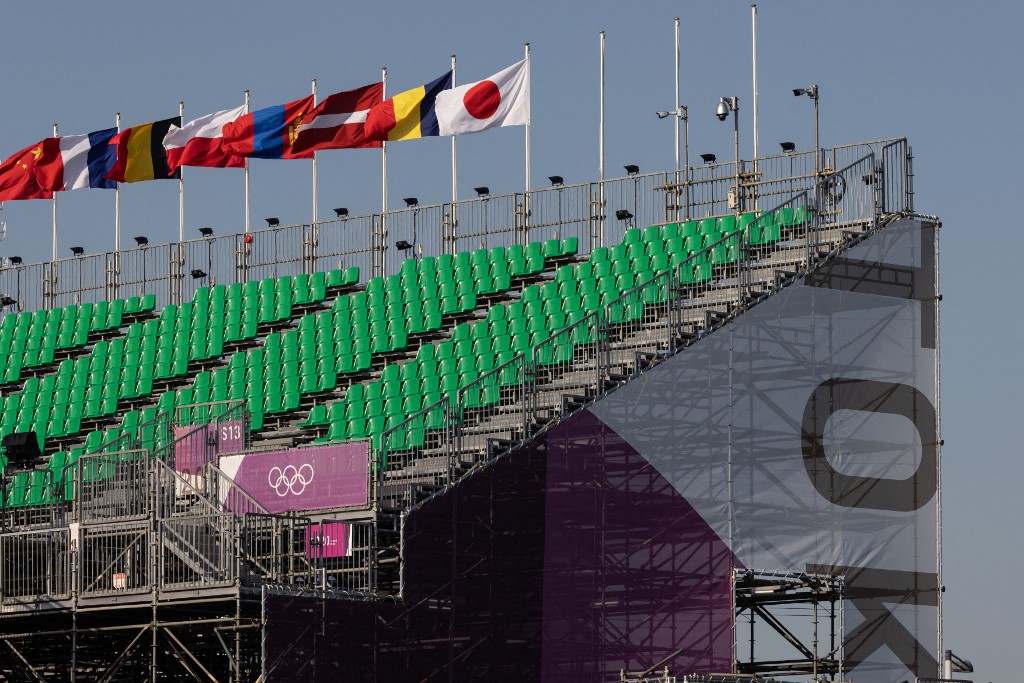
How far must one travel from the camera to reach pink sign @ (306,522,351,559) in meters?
27.6

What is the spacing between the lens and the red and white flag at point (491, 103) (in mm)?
40156

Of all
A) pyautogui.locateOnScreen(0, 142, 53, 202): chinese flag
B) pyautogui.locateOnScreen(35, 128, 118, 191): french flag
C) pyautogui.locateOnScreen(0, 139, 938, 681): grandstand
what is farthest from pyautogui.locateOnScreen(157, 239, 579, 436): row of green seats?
pyautogui.locateOnScreen(0, 142, 53, 202): chinese flag

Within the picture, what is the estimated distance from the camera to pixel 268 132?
145ft

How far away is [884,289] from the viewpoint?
34312 millimetres

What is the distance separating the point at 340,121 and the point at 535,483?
48.0 ft

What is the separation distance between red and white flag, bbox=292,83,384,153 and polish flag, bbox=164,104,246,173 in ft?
6.97

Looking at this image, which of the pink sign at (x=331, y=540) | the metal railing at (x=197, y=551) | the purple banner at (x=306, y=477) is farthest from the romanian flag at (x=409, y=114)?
the metal railing at (x=197, y=551)

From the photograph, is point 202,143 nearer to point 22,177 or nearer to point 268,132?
point 268,132

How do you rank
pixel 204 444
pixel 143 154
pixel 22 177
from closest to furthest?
pixel 204 444 → pixel 143 154 → pixel 22 177

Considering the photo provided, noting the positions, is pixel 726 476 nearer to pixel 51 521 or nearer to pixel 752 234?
pixel 752 234

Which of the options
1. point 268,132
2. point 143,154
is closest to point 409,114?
point 268,132

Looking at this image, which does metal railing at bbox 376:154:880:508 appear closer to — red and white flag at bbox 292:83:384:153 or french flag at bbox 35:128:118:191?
red and white flag at bbox 292:83:384:153

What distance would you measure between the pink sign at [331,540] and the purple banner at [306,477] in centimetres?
81

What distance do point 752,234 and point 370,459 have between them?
8.31 metres
